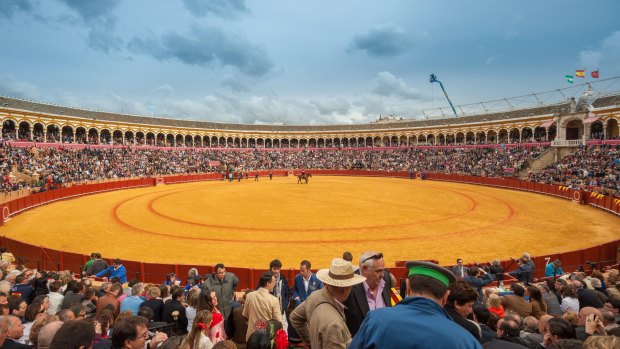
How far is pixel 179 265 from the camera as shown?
10938 mm

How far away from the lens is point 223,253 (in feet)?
46.8

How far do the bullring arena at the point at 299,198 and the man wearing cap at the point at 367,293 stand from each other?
6313 millimetres

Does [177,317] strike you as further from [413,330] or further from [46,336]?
[413,330]

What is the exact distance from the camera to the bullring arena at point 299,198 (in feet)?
47.5

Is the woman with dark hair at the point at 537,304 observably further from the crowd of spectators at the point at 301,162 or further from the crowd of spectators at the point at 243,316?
the crowd of spectators at the point at 301,162

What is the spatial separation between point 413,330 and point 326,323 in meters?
1.27

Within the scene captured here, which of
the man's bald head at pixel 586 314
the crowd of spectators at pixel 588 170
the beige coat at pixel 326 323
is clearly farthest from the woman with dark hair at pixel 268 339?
the crowd of spectators at pixel 588 170

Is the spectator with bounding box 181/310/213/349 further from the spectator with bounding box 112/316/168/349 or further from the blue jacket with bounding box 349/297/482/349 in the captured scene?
the blue jacket with bounding box 349/297/482/349

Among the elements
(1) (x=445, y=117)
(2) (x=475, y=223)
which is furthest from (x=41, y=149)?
(1) (x=445, y=117)

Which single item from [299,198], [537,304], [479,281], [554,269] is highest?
[537,304]

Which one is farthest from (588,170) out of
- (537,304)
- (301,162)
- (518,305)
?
(301,162)

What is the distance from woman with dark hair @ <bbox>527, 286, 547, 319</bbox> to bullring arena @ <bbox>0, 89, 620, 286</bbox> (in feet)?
14.0

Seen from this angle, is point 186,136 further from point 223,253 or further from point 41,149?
point 223,253

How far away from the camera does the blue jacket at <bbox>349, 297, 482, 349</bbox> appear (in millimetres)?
1743
